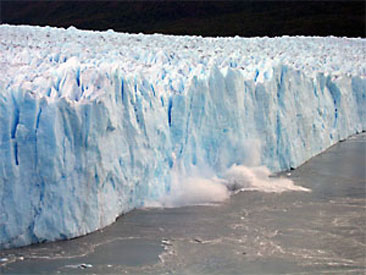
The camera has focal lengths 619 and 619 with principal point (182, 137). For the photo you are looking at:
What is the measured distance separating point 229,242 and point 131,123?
1712mm

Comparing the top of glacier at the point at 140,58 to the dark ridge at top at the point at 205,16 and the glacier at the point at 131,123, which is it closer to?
the glacier at the point at 131,123

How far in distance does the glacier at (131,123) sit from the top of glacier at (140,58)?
29 millimetres

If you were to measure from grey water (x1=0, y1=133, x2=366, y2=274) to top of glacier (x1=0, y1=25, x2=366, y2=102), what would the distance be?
1438 mm

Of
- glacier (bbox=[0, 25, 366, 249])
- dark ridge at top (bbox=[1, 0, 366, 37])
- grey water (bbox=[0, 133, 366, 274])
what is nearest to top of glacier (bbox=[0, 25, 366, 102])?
glacier (bbox=[0, 25, 366, 249])

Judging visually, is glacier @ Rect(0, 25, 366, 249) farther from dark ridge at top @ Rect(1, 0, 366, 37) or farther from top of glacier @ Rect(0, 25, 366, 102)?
dark ridge at top @ Rect(1, 0, 366, 37)

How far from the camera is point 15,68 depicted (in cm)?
715

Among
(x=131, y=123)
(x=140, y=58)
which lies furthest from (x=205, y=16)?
(x=131, y=123)

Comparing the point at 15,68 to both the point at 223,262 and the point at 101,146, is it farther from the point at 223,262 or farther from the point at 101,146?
Result: the point at 223,262

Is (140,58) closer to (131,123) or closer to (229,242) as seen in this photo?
(131,123)

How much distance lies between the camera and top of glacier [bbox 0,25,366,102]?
6.29m

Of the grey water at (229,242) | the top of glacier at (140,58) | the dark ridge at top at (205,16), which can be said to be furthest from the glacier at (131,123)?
the dark ridge at top at (205,16)

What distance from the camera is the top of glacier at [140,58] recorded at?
248 inches

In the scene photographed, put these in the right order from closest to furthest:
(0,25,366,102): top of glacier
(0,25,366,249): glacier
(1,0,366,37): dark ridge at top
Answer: (0,25,366,249): glacier < (0,25,366,102): top of glacier < (1,0,366,37): dark ridge at top

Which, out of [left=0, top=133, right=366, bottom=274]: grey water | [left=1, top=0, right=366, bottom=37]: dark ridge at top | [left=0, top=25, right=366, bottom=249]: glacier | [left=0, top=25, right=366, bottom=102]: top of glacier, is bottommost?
[left=0, top=133, right=366, bottom=274]: grey water
